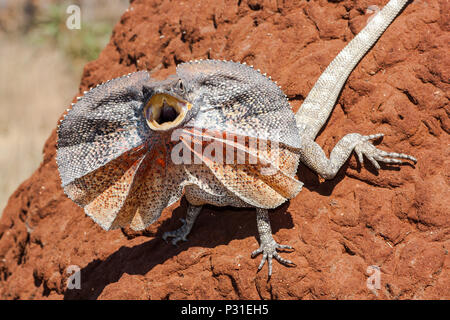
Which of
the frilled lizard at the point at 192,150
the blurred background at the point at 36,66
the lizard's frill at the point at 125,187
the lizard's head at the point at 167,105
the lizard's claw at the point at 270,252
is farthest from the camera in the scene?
the blurred background at the point at 36,66

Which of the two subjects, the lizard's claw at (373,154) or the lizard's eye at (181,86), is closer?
the lizard's eye at (181,86)

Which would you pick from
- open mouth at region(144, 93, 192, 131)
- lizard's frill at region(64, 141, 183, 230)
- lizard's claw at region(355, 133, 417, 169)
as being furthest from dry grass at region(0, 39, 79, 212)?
lizard's claw at region(355, 133, 417, 169)

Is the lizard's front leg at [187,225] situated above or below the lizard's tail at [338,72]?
below

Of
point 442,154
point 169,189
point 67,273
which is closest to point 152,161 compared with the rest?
point 169,189

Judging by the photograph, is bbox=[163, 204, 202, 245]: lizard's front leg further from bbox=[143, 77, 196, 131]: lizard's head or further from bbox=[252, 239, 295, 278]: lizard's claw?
bbox=[143, 77, 196, 131]: lizard's head

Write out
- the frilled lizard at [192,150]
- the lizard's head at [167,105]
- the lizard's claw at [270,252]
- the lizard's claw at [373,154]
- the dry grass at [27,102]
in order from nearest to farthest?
the lizard's head at [167,105], the frilled lizard at [192,150], the lizard's claw at [270,252], the lizard's claw at [373,154], the dry grass at [27,102]

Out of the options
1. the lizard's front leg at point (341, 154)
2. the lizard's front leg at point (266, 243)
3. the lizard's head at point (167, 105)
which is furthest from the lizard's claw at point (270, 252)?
the lizard's head at point (167, 105)

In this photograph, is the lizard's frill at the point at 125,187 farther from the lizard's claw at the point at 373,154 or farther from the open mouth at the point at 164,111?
the lizard's claw at the point at 373,154

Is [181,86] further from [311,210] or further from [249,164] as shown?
[311,210]
